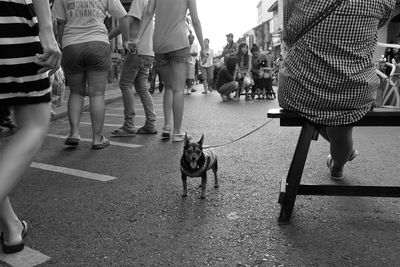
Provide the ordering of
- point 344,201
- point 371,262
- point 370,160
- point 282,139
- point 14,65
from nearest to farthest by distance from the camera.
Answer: point 14,65 → point 371,262 → point 344,201 → point 370,160 → point 282,139

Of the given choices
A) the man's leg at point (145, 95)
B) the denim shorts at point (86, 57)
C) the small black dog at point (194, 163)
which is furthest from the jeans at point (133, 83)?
the small black dog at point (194, 163)

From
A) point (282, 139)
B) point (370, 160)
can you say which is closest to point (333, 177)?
point (370, 160)

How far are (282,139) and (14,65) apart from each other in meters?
3.96

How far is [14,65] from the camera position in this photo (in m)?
1.93

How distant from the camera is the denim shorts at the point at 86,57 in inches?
179

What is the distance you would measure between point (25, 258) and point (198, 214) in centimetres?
107

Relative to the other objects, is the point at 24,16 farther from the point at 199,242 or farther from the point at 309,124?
the point at 309,124

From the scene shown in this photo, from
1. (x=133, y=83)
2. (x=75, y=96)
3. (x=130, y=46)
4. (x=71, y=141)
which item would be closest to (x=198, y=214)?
(x=71, y=141)

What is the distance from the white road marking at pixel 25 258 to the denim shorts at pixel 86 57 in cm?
275

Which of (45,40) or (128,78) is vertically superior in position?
(45,40)

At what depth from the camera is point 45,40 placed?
77.5 inches

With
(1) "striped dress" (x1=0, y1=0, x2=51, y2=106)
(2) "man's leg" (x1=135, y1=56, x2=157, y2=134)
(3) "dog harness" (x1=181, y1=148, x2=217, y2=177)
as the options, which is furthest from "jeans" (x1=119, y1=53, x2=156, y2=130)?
(1) "striped dress" (x1=0, y1=0, x2=51, y2=106)

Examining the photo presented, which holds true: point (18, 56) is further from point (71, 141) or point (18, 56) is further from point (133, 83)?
point (133, 83)

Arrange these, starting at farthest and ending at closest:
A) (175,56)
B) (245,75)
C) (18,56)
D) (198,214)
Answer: (245,75), (175,56), (198,214), (18,56)
